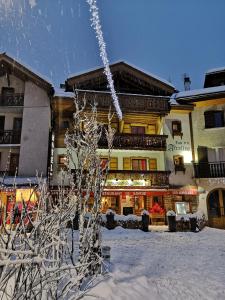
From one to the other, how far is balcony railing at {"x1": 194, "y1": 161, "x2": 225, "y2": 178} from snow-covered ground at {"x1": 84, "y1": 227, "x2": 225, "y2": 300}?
743 cm

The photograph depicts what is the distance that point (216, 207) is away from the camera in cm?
2106

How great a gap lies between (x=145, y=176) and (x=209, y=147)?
6060 mm

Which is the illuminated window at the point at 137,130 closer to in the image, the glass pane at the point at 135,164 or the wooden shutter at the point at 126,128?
the wooden shutter at the point at 126,128

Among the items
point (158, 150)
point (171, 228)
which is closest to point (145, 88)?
point (158, 150)

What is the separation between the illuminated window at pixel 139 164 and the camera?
22.4 m

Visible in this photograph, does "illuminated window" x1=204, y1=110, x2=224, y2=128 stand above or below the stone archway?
above

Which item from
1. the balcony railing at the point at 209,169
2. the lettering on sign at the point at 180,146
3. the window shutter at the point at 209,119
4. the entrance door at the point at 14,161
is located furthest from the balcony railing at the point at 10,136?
the window shutter at the point at 209,119

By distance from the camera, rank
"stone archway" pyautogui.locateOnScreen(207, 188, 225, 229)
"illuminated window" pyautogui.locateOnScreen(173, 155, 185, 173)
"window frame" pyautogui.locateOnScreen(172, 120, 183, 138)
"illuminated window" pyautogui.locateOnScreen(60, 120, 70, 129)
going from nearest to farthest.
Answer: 1. "stone archway" pyautogui.locateOnScreen(207, 188, 225, 229)
2. "illuminated window" pyautogui.locateOnScreen(173, 155, 185, 173)
3. "illuminated window" pyautogui.locateOnScreen(60, 120, 70, 129)
4. "window frame" pyautogui.locateOnScreen(172, 120, 183, 138)

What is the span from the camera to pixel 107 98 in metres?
21.7

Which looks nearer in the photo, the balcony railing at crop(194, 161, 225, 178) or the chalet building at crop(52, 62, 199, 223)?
the chalet building at crop(52, 62, 199, 223)

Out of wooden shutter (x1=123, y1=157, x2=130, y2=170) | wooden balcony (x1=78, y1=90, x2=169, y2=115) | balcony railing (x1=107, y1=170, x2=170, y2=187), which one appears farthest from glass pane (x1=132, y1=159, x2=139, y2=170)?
wooden balcony (x1=78, y1=90, x2=169, y2=115)

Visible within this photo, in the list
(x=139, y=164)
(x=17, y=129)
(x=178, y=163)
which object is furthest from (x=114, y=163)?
(x=17, y=129)

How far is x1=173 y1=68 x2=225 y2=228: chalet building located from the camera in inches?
820

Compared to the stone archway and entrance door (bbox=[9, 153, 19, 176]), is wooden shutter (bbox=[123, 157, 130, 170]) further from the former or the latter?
entrance door (bbox=[9, 153, 19, 176])
